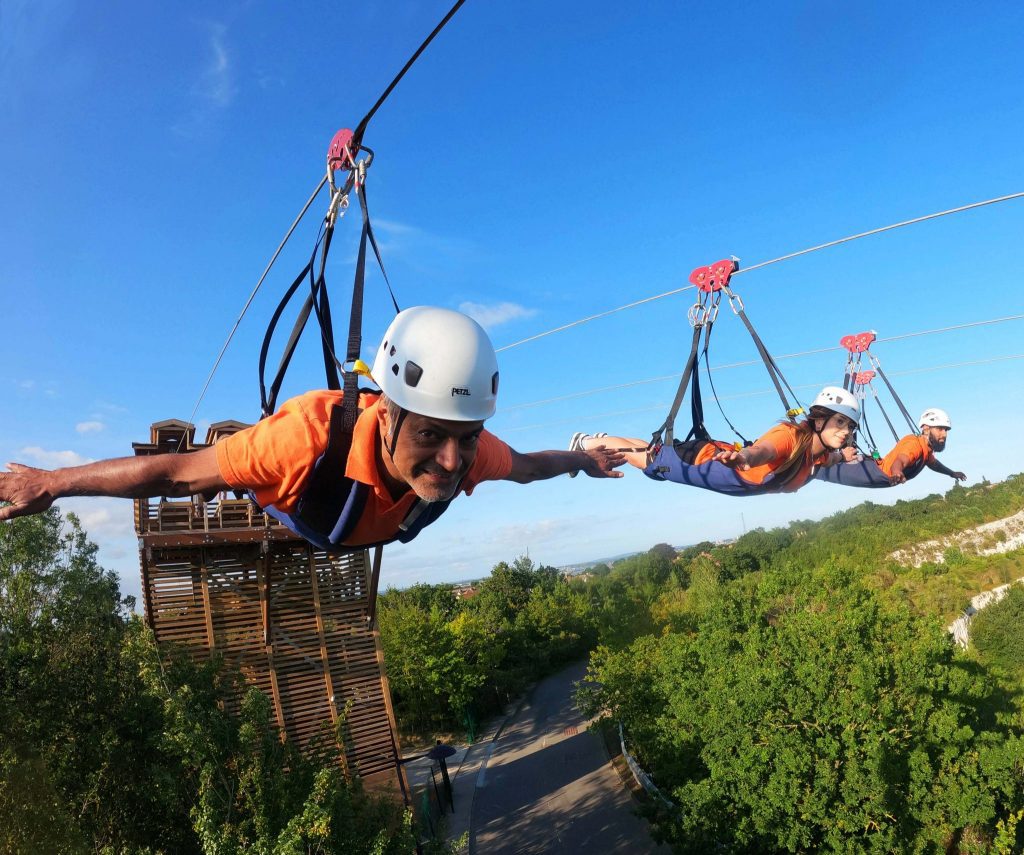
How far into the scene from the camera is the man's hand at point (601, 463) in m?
4.32

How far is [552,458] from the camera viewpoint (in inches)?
158

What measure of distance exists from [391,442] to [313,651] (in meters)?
13.6

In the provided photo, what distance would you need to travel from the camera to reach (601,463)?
4387mm

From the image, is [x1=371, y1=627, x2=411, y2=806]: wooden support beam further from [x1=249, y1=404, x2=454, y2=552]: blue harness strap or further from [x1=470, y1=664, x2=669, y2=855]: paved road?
[x1=249, y1=404, x2=454, y2=552]: blue harness strap

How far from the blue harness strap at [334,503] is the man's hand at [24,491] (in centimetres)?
82

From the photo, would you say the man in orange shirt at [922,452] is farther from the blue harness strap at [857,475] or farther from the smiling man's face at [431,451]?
the smiling man's face at [431,451]

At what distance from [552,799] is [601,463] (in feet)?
80.7

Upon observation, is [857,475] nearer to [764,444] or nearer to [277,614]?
[764,444]

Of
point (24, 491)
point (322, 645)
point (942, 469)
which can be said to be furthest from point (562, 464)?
point (322, 645)

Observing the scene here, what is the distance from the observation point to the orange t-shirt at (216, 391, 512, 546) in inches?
102

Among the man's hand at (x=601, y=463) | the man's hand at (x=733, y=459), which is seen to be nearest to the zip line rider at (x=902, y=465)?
the man's hand at (x=733, y=459)

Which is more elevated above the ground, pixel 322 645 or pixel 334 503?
pixel 334 503

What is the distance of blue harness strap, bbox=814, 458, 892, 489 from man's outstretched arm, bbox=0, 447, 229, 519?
19.9 feet

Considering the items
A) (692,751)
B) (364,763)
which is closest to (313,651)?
(364,763)
